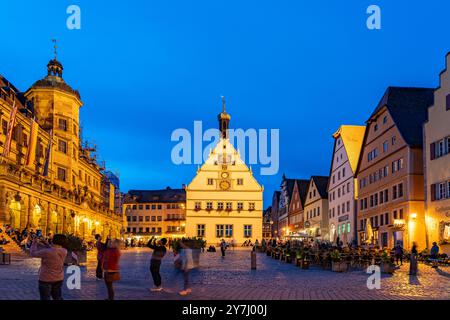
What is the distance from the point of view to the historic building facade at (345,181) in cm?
5928

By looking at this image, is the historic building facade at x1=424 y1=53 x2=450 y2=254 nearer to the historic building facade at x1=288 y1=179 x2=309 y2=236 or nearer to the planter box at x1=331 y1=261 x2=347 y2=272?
the planter box at x1=331 y1=261 x2=347 y2=272

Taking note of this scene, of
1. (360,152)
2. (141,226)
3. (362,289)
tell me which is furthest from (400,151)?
(141,226)

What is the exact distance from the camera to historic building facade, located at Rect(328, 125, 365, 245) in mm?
59281

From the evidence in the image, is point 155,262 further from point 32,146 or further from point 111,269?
point 32,146

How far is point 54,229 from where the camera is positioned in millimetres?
52719

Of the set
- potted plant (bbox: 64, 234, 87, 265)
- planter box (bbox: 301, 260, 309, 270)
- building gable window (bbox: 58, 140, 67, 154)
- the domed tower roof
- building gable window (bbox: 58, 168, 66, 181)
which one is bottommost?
planter box (bbox: 301, 260, 309, 270)

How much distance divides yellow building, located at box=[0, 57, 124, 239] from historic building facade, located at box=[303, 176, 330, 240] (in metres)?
28.1

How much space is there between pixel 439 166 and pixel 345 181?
2450 centimetres

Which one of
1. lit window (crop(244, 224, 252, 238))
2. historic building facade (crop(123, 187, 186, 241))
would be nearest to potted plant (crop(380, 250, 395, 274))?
lit window (crop(244, 224, 252, 238))

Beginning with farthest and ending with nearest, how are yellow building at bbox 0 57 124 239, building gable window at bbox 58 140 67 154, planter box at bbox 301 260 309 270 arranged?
building gable window at bbox 58 140 67 154 → yellow building at bbox 0 57 124 239 → planter box at bbox 301 260 309 270

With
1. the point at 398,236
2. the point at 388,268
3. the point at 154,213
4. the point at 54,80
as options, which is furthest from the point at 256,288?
the point at 154,213

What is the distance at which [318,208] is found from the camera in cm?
7619
